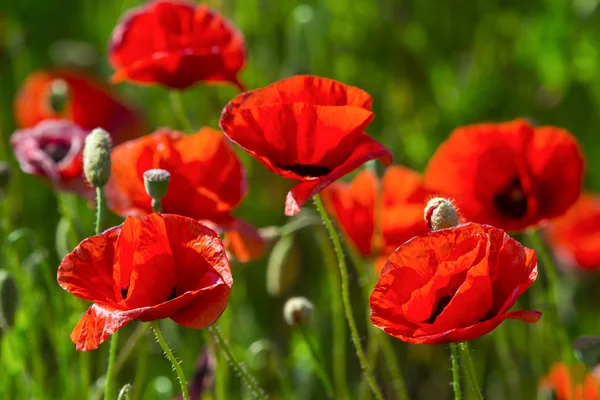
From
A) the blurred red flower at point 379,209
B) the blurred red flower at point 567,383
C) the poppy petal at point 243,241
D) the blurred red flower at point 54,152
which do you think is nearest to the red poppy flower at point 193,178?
the poppy petal at point 243,241

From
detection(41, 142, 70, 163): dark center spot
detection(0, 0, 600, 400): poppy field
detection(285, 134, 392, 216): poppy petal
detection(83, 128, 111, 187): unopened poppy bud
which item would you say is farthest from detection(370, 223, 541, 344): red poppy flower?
detection(41, 142, 70, 163): dark center spot

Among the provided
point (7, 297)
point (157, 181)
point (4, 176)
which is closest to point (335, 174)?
point (157, 181)

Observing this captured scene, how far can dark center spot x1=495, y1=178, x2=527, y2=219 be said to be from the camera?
1.36 meters

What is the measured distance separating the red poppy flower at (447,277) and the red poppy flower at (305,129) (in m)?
0.11

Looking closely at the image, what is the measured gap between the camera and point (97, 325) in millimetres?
930

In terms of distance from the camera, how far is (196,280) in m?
0.99

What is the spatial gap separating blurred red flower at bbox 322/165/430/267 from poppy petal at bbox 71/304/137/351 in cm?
53

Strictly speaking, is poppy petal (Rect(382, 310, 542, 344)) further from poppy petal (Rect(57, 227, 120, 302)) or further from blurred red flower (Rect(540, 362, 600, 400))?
blurred red flower (Rect(540, 362, 600, 400))

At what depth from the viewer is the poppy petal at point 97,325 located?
90cm

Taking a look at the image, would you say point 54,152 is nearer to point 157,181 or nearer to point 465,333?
point 157,181

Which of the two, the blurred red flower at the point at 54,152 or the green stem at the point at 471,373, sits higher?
the blurred red flower at the point at 54,152

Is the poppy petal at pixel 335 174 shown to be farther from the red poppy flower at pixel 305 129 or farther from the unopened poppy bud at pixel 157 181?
the unopened poppy bud at pixel 157 181

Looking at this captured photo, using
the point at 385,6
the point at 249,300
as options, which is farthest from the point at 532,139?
the point at 385,6

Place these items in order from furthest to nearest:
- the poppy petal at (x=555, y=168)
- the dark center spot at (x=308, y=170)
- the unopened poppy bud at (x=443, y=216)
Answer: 1. the poppy petal at (x=555, y=168)
2. the dark center spot at (x=308, y=170)
3. the unopened poppy bud at (x=443, y=216)
